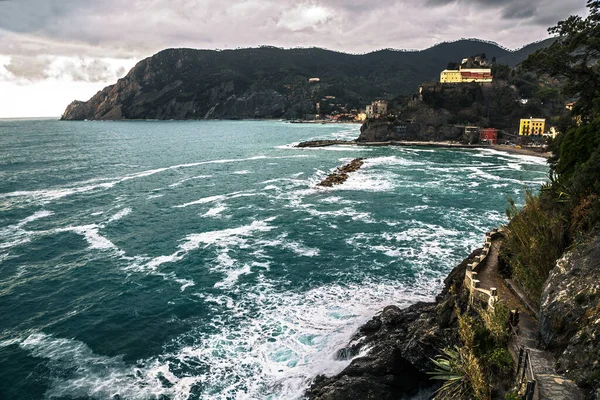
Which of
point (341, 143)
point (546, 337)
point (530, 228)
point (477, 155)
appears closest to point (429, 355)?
point (546, 337)

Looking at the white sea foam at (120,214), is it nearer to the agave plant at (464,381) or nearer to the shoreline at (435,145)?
the agave plant at (464,381)

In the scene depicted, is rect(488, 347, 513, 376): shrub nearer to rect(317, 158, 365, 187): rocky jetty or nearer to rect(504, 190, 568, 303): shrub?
rect(504, 190, 568, 303): shrub

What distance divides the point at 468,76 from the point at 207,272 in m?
189

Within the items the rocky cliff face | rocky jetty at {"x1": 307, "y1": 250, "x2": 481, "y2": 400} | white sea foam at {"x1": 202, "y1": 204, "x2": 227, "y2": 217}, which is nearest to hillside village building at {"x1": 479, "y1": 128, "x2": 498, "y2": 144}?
white sea foam at {"x1": 202, "y1": 204, "x2": 227, "y2": 217}

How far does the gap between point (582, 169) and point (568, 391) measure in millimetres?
13945

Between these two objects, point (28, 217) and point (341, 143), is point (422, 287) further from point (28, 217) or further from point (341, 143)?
point (341, 143)

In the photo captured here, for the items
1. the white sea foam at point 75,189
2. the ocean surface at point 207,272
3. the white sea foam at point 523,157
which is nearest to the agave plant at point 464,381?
the ocean surface at point 207,272

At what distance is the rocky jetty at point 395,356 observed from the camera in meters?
21.1

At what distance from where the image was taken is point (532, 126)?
489 ft

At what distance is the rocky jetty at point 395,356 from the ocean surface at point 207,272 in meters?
1.68

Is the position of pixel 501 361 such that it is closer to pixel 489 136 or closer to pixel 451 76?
pixel 489 136

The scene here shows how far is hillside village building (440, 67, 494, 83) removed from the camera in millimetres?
184000

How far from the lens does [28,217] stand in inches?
2116

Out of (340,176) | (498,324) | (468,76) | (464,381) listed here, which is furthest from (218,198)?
(468,76)
